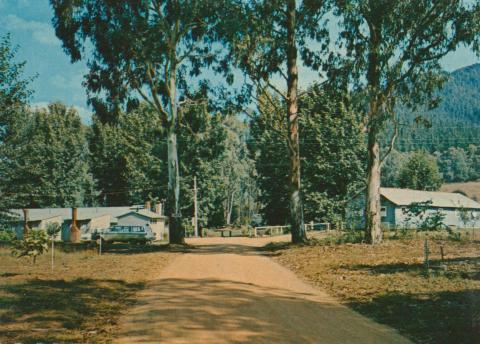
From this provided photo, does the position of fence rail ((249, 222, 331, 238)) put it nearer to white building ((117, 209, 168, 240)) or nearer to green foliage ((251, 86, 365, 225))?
green foliage ((251, 86, 365, 225))

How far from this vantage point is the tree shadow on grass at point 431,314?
22.7 ft

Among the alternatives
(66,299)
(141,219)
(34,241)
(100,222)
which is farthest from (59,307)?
(100,222)

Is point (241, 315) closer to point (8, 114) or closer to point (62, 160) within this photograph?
point (8, 114)

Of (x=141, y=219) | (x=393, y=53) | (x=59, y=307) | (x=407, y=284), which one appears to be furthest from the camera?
(x=141, y=219)

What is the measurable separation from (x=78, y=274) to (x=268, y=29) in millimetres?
14669

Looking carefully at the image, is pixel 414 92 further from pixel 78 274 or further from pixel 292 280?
pixel 78 274

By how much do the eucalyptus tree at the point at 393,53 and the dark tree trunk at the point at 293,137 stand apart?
2.37m

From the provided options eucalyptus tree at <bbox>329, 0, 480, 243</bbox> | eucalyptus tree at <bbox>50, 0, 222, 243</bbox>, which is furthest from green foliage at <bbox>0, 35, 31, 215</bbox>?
eucalyptus tree at <bbox>329, 0, 480, 243</bbox>

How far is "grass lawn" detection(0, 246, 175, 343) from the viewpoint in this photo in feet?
23.9

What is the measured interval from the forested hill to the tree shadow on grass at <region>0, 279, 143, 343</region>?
7679 centimetres

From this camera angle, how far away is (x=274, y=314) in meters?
8.24

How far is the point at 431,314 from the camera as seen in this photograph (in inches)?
325

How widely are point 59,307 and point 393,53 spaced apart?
1787 cm

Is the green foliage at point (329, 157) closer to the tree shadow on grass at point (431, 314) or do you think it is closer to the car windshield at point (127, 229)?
the car windshield at point (127, 229)
